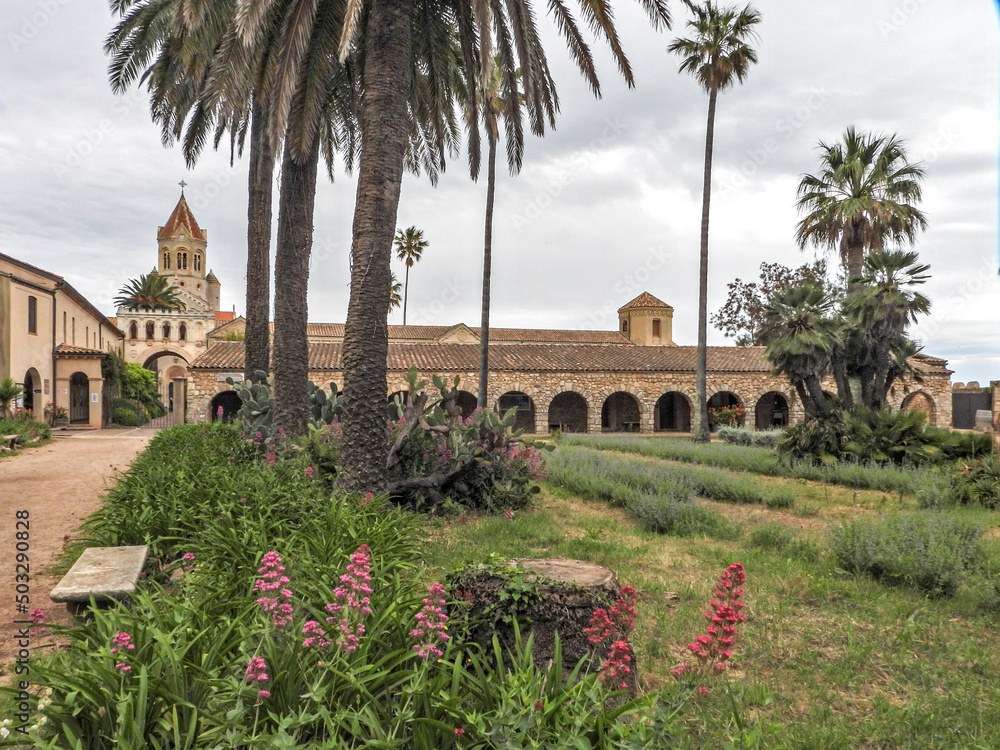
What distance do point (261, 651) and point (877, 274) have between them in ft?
53.8

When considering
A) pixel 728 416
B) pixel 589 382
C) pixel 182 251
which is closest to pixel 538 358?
pixel 589 382

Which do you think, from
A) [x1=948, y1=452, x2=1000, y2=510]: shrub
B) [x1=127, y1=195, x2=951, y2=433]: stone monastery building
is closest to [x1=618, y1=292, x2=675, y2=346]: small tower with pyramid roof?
[x1=127, y1=195, x2=951, y2=433]: stone monastery building

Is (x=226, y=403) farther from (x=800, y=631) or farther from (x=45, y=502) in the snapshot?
(x=800, y=631)

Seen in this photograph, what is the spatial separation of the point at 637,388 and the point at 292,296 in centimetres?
1895

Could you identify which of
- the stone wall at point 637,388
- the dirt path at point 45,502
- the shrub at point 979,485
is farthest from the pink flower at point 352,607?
the stone wall at point 637,388

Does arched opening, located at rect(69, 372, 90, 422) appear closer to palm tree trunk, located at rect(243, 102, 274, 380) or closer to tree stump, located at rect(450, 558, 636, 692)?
palm tree trunk, located at rect(243, 102, 274, 380)

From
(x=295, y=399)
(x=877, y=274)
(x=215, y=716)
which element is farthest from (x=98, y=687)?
(x=877, y=274)

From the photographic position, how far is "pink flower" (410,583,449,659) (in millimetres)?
2637

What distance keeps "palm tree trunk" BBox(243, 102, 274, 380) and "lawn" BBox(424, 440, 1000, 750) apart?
7.97 m

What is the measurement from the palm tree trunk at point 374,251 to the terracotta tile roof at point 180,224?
60.7 meters

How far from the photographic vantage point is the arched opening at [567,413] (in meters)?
29.0

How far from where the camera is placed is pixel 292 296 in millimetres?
10367

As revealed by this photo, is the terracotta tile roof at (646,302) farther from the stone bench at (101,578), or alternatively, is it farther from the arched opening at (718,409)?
the stone bench at (101,578)

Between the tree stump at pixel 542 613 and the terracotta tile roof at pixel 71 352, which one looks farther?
the terracotta tile roof at pixel 71 352
